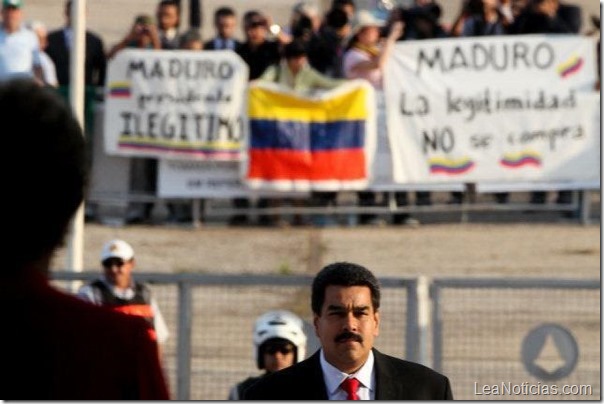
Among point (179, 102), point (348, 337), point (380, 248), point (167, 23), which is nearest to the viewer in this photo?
point (348, 337)

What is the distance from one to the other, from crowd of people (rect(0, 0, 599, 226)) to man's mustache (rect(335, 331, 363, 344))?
1009 cm

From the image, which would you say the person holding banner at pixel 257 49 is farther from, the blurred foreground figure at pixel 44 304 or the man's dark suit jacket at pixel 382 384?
the blurred foreground figure at pixel 44 304

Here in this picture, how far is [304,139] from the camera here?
16.1 metres

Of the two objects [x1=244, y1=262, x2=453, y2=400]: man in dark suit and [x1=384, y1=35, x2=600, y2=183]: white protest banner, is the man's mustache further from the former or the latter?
[x1=384, y1=35, x2=600, y2=183]: white protest banner

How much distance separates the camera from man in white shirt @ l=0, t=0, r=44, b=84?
1531 centimetres

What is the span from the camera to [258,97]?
52.5ft

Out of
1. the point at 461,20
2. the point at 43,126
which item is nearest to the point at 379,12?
the point at 461,20

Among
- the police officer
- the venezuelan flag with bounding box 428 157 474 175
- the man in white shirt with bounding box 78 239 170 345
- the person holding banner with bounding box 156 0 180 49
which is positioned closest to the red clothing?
the police officer

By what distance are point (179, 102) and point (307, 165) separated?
1388 mm

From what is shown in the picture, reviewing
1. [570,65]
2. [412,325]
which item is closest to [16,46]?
[570,65]

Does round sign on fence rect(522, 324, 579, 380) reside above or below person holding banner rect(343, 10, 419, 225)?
below

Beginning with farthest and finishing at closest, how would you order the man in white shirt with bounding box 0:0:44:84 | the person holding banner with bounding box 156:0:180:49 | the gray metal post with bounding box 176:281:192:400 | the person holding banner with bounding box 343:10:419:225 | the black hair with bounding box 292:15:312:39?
the person holding banner with bounding box 156:0:180:49 → the black hair with bounding box 292:15:312:39 → the person holding banner with bounding box 343:10:419:225 → the man in white shirt with bounding box 0:0:44:84 → the gray metal post with bounding box 176:281:192:400

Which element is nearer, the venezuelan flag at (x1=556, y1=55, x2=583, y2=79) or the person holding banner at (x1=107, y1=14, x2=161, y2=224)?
the venezuelan flag at (x1=556, y1=55, x2=583, y2=79)

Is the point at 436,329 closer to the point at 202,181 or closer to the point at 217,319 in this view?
the point at 217,319
